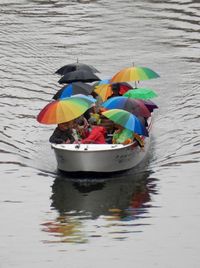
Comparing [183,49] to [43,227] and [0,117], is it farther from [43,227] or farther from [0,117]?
[43,227]

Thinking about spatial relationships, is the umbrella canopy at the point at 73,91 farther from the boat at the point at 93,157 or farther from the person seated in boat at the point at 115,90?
the boat at the point at 93,157

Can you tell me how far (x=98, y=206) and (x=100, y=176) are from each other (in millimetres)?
2405

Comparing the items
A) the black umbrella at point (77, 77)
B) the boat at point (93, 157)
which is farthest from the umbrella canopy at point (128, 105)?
the black umbrella at point (77, 77)

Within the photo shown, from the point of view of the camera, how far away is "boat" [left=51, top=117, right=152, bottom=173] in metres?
29.4

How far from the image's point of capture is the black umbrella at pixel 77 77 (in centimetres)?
3631

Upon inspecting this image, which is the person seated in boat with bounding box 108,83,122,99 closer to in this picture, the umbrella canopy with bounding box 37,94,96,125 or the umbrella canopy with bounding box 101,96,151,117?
the umbrella canopy with bounding box 101,96,151,117

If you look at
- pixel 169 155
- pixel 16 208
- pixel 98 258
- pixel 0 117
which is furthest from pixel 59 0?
pixel 98 258

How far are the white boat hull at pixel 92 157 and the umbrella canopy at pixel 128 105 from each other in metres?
1.24

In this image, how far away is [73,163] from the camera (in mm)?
29750

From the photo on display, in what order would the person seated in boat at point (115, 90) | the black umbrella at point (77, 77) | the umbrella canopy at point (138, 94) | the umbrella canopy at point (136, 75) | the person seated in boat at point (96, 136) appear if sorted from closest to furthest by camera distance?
the person seated in boat at point (96, 136) < the person seated in boat at point (115, 90) < the umbrella canopy at point (138, 94) < the umbrella canopy at point (136, 75) < the black umbrella at point (77, 77)

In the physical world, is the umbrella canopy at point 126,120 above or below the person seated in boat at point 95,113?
above

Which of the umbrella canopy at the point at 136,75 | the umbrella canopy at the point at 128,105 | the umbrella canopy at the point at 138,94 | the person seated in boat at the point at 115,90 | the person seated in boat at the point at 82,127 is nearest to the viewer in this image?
the person seated in boat at the point at 82,127

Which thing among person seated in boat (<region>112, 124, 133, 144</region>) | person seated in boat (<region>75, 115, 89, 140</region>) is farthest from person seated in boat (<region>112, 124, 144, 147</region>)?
person seated in boat (<region>75, 115, 89, 140</region>)

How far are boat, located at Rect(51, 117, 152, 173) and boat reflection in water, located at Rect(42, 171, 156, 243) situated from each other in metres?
0.45
